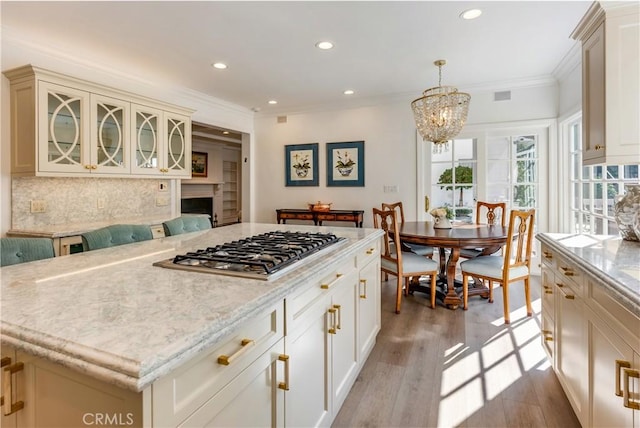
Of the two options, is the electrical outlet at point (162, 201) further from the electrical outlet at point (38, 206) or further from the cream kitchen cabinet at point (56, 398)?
the cream kitchen cabinet at point (56, 398)

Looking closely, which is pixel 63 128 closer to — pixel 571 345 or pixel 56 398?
pixel 56 398

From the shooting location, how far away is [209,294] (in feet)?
3.43

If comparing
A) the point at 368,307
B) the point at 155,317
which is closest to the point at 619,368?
the point at 368,307

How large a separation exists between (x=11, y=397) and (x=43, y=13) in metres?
3.10

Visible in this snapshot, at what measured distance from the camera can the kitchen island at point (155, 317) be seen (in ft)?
2.28

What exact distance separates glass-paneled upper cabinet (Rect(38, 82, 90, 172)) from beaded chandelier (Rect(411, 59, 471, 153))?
339cm

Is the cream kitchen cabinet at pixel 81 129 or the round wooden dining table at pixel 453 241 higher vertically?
the cream kitchen cabinet at pixel 81 129

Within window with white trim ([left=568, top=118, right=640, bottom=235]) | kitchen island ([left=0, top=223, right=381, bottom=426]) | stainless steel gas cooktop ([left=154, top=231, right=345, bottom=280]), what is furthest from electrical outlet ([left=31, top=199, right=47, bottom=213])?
window with white trim ([left=568, top=118, right=640, bottom=235])

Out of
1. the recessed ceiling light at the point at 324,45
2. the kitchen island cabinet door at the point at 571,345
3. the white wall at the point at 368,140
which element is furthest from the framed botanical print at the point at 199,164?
the kitchen island cabinet door at the point at 571,345

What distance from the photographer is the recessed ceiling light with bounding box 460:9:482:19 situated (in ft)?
8.82

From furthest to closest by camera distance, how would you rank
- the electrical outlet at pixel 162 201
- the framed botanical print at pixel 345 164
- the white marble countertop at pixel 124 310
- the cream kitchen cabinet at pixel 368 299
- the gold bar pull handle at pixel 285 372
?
the framed botanical print at pixel 345 164
the electrical outlet at pixel 162 201
the cream kitchen cabinet at pixel 368 299
the gold bar pull handle at pixel 285 372
the white marble countertop at pixel 124 310

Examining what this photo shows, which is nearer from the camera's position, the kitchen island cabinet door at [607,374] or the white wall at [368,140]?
the kitchen island cabinet door at [607,374]

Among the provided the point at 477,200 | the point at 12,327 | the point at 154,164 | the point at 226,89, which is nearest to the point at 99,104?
the point at 154,164

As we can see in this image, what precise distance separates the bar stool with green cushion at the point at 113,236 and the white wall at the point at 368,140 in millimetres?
3675
